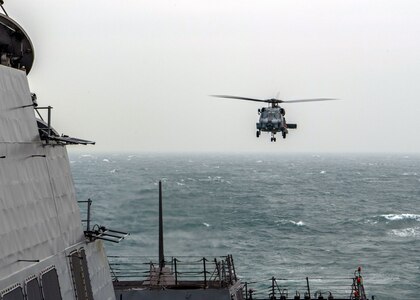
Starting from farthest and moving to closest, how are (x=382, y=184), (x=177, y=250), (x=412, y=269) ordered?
(x=382, y=184) → (x=177, y=250) → (x=412, y=269)

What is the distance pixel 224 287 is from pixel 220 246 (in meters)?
41.3

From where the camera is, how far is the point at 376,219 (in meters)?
85.2

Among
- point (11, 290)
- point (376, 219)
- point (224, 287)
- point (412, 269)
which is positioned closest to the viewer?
point (11, 290)

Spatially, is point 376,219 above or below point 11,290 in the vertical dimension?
below

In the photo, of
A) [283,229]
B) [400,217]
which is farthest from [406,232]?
[283,229]

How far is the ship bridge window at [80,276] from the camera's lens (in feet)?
37.0

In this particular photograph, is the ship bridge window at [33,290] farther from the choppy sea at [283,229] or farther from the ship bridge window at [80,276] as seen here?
the choppy sea at [283,229]

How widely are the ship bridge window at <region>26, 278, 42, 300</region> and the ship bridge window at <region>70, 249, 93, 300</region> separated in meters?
1.46

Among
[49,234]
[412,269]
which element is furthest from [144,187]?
[49,234]

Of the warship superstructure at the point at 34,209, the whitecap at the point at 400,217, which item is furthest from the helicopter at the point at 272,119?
the whitecap at the point at 400,217

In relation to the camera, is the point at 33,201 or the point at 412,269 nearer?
the point at 33,201

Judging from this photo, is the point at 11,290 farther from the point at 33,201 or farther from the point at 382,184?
the point at 382,184

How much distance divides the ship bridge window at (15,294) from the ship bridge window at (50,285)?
72 cm

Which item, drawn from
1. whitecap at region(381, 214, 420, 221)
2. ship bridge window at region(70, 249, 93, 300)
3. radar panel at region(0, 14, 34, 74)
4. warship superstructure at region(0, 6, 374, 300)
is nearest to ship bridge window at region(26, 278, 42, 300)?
warship superstructure at region(0, 6, 374, 300)
